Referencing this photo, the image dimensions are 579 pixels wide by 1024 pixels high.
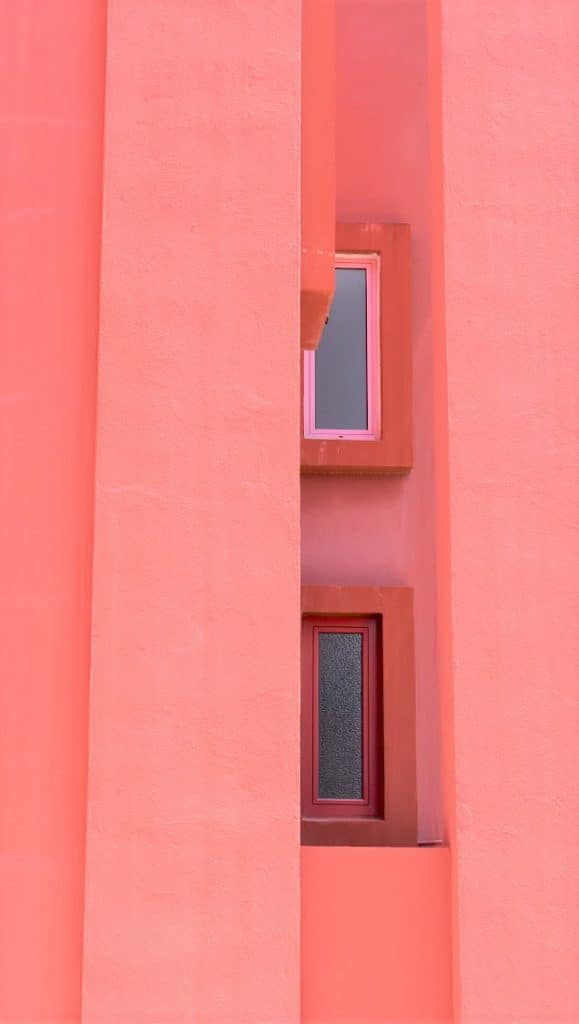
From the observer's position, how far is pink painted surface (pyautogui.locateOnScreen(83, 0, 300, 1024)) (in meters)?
5.34

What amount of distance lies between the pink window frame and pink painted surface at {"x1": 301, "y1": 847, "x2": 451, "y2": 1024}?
3.64 metres

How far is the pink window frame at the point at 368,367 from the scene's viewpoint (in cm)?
865

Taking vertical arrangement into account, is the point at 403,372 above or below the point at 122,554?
above

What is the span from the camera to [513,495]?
18.8 ft

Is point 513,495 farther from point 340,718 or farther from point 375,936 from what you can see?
point 340,718

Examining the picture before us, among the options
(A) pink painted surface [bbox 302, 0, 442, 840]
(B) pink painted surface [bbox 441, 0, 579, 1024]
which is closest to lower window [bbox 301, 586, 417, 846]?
(A) pink painted surface [bbox 302, 0, 442, 840]

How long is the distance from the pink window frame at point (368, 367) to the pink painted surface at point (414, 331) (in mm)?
278

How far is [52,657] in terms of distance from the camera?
5547 mm

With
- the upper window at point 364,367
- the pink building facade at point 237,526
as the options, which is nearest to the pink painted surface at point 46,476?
the pink building facade at point 237,526

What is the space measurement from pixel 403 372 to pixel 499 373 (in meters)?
2.75

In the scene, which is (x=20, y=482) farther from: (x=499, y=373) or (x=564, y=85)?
(x=564, y=85)

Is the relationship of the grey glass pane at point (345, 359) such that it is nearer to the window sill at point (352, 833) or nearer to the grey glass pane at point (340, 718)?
the grey glass pane at point (340, 718)

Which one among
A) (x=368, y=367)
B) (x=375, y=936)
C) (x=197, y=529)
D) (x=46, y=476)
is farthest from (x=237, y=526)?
(x=368, y=367)

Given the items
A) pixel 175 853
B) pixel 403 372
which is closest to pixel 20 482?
pixel 175 853
